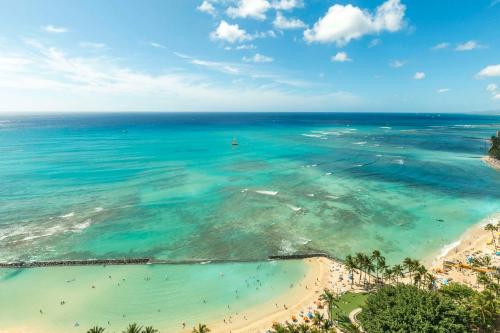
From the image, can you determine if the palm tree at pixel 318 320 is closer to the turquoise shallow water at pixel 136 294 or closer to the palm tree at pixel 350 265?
the turquoise shallow water at pixel 136 294

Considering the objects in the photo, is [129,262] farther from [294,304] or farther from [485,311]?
[485,311]

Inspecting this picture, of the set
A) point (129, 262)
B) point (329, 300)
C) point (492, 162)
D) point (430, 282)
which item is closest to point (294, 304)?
point (329, 300)

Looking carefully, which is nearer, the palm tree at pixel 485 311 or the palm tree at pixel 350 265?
the palm tree at pixel 485 311

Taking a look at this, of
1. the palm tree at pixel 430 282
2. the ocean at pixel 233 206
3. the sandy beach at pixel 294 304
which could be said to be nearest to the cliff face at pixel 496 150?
the ocean at pixel 233 206

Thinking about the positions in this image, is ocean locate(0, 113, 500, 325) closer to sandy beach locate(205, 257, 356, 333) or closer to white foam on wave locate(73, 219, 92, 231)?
white foam on wave locate(73, 219, 92, 231)

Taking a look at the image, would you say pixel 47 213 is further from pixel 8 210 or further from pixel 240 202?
pixel 240 202

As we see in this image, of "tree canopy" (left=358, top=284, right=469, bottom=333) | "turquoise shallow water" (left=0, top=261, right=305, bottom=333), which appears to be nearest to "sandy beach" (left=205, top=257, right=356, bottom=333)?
"turquoise shallow water" (left=0, top=261, right=305, bottom=333)

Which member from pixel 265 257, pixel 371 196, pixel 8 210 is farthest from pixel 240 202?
pixel 8 210
